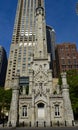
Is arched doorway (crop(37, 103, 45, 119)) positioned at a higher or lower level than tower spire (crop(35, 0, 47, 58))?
lower

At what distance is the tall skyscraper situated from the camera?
350ft

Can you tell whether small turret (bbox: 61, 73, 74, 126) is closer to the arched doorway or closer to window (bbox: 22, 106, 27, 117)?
the arched doorway

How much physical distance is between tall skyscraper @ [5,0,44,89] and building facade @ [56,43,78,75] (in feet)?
79.9

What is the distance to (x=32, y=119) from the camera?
33.0 meters

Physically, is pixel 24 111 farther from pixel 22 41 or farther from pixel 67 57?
pixel 22 41

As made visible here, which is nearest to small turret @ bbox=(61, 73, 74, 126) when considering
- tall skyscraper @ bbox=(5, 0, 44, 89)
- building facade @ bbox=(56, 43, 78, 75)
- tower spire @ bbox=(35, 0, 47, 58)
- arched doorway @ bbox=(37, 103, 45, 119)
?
arched doorway @ bbox=(37, 103, 45, 119)

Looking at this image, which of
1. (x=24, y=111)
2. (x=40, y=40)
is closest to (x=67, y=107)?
(x=24, y=111)

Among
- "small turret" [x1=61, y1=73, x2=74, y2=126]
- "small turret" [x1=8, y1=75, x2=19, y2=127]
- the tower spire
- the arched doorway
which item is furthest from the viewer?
the tower spire

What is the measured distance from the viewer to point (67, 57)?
114 meters

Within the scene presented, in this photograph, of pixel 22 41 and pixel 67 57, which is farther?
pixel 22 41

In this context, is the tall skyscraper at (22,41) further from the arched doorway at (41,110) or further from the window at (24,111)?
the arched doorway at (41,110)

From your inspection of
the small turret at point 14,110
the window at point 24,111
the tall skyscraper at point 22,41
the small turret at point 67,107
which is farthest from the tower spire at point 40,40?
the tall skyscraper at point 22,41

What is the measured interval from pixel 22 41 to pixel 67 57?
41.6 meters

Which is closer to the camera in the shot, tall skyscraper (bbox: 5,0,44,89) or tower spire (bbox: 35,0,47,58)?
tower spire (bbox: 35,0,47,58)
